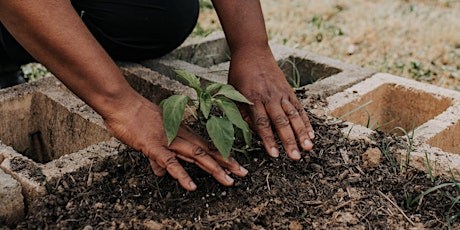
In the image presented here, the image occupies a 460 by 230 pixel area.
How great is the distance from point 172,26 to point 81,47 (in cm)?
90

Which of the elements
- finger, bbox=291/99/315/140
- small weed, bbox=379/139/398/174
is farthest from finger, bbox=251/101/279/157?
small weed, bbox=379/139/398/174

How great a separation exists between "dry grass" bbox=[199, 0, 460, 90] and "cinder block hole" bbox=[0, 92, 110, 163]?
1.39 meters

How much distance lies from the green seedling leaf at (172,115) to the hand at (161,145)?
8 centimetres

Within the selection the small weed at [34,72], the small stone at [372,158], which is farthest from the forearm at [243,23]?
the small weed at [34,72]

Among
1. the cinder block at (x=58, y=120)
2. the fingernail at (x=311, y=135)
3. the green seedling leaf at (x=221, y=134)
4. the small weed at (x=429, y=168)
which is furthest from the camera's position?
the cinder block at (x=58, y=120)

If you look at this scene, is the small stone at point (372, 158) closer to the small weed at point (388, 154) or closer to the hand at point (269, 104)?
the small weed at point (388, 154)

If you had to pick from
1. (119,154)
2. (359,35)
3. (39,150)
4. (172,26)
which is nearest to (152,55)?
(172,26)

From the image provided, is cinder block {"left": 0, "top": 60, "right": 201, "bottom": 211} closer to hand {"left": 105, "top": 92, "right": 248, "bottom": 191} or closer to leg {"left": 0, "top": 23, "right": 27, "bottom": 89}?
hand {"left": 105, "top": 92, "right": 248, "bottom": 191}

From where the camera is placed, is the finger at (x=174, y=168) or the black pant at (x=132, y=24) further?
the black pant at (x=132, y=24)

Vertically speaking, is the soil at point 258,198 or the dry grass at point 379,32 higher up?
the soil at point 258,198

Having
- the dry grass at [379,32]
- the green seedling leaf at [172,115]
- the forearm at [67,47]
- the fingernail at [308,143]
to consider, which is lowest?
the dry grass at [379,32]

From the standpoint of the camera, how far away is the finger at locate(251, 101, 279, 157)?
1.81 m

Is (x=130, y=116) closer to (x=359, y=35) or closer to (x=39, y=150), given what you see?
(x=39, y=150)

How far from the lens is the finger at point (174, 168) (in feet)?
5.24
